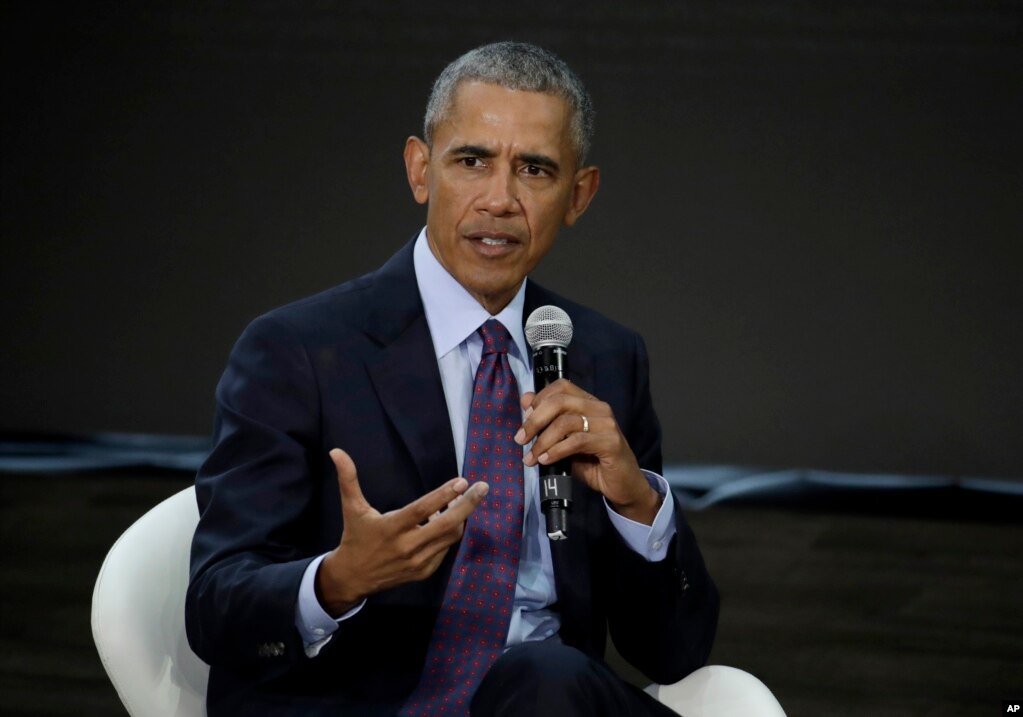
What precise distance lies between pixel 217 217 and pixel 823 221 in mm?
2535

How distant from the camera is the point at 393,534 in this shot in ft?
4.57

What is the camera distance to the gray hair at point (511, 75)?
1.82 meters

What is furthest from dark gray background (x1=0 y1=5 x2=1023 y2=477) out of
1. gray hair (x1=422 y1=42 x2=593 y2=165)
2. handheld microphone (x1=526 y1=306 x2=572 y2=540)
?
handheld microphone (x1=526 y1=306 x2=572 y2=540)

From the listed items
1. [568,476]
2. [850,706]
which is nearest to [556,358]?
[568,476]

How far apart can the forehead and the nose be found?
0.16 feet

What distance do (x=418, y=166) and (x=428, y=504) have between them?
28.3 inches

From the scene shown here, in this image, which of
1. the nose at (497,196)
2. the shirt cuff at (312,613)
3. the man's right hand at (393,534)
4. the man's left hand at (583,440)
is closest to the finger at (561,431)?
the man's left hand at (583,440)

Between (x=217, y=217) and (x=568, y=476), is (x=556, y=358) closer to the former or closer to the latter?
(x=568, y=476)

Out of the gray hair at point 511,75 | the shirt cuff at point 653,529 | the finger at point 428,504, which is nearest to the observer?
the finger at point 428,504

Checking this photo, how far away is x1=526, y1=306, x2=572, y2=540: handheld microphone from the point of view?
153cm

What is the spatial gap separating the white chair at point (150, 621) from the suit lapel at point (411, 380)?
0.33 m

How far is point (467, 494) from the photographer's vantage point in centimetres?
139

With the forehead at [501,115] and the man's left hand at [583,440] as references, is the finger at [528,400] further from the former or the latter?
the forehead at [501,115]

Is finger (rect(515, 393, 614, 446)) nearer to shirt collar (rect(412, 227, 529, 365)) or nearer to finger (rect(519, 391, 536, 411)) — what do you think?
finger (rect(519, 391, 536, 411))
